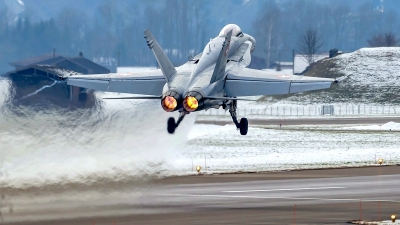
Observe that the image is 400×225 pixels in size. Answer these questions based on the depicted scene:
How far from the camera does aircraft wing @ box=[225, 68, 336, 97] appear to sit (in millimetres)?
38875

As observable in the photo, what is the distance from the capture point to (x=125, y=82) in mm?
39875

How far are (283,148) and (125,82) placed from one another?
13.9 m

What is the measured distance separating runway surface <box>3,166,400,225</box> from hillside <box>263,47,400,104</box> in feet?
177

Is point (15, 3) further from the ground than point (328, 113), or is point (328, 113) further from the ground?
point (15, 3)

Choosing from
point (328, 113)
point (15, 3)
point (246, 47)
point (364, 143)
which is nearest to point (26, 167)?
point (246, 47)

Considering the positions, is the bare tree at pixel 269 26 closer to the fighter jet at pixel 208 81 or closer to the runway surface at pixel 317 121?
the runway surface at pixel 317 121

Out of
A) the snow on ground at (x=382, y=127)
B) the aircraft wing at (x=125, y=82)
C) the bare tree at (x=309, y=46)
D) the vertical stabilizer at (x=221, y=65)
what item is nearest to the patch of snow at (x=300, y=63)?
the bare tree at (x=309, y=46)

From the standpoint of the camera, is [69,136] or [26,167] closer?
[26,167]

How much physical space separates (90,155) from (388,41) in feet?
345

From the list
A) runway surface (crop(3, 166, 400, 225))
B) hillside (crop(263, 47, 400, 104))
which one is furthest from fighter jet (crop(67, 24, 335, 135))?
hillside (crop(263, 47, 400, 104))

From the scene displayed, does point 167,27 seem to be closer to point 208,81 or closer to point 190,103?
point 208,81

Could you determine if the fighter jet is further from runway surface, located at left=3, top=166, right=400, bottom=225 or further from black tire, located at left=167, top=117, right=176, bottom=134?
runway surface, located at left=3, top=166, right=400, bottom=225

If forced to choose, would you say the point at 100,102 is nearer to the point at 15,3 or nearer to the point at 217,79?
the point at 217,79

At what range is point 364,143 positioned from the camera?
51.8 metres
